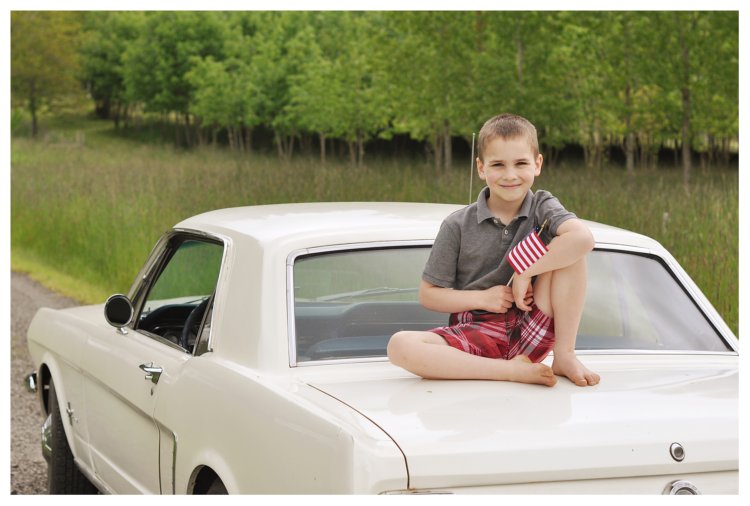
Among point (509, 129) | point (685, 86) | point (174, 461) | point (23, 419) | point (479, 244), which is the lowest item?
point (23, 419)

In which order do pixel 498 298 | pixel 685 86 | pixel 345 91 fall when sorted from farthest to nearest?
pixel 345 91 < pixel 685 86 < pixel 498 298

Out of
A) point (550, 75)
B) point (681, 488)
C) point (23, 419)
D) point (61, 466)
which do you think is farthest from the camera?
point (550, 75)

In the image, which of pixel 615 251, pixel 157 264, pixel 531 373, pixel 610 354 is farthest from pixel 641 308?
pixel 157 264

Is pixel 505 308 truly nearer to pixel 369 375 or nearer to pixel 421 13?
pixel 369 375

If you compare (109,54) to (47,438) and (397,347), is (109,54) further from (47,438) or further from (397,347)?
(397,347)

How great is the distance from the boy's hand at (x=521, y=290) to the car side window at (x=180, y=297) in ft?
4.25

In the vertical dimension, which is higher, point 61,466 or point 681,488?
point 681,488

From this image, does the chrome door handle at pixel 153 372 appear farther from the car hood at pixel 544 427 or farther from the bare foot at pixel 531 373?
the bare foot at pixel 531 373

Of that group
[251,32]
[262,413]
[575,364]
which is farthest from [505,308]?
[251,32]

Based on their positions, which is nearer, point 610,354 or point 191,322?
point 610,354

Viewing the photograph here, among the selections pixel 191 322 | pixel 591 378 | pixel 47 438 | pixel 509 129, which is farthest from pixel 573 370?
pixel 47 438

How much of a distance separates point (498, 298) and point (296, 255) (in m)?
0.72

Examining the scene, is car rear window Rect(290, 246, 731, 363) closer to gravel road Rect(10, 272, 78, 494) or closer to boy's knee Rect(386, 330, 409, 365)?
boy's knee Rect(386, 330, 409, 365)

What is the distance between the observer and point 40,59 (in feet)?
194
